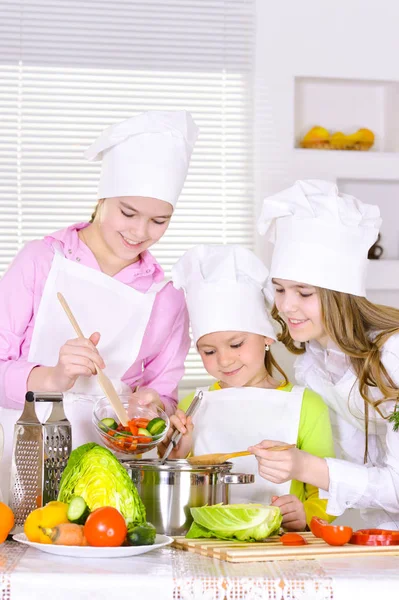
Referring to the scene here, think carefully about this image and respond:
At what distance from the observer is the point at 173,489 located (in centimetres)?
165

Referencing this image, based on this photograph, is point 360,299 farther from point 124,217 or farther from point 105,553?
point 105,553

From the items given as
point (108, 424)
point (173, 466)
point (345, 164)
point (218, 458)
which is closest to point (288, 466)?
point (218, 458)

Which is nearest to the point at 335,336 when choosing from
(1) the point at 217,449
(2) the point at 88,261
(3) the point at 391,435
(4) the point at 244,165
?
(3) the point at 391,435

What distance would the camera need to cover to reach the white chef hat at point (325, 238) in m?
2.05

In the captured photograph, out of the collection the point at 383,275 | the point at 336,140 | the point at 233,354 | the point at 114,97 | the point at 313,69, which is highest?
the point at 313,69

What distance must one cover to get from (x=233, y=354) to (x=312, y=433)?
0.29 meters

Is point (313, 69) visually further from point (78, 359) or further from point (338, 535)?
point (338, 535)

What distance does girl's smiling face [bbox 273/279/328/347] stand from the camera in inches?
81.4

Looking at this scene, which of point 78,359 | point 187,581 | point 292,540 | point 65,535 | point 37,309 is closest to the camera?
point 187,581

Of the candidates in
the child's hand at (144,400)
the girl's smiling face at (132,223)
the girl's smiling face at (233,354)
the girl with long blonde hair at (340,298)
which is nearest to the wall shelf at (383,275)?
the girl's smiling face at (233,354)

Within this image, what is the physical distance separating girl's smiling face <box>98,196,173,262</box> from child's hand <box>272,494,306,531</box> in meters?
0.69

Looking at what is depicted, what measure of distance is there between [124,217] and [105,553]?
0.94 meters

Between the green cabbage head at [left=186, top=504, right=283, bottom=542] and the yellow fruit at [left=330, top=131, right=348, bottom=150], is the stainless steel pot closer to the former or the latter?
the green cabbage head at [left=186, top=504, right=283, bottom=542]

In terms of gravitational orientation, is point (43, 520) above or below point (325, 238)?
below
